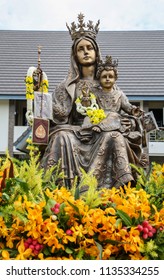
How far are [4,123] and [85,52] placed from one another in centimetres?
1578

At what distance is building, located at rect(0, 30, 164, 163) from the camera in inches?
830

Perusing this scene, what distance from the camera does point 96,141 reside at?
18.1 feet

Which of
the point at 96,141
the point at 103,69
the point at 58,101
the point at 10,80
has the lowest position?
the point at 96,141

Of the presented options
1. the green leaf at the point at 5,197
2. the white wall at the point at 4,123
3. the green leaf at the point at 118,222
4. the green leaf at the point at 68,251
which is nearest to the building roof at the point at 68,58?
the white wall at the point at 4,123

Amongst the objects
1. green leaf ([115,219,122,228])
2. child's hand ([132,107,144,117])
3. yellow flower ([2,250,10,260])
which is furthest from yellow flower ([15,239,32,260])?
child's hand ([132,107,144,117])

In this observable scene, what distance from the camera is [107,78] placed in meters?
5.97

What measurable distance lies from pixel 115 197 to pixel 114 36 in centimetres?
2347

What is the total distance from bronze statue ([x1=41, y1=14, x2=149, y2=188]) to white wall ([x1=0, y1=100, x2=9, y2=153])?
1523 cm

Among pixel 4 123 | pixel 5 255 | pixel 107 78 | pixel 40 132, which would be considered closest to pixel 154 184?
pixel 5 255

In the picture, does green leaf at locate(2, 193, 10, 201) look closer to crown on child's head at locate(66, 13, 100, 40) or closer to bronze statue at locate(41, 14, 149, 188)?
bronze statue at locate(41, 14, 149, 188)

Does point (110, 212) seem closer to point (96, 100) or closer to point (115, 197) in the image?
point (115, 197)

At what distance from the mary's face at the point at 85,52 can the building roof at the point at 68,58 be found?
14.4 m

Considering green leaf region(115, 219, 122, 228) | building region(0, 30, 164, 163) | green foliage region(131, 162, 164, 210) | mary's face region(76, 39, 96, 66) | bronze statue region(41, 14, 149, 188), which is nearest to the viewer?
green leaf region(115, 219, 122, 228)

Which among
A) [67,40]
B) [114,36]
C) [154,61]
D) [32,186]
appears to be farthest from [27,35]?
[32,186]
